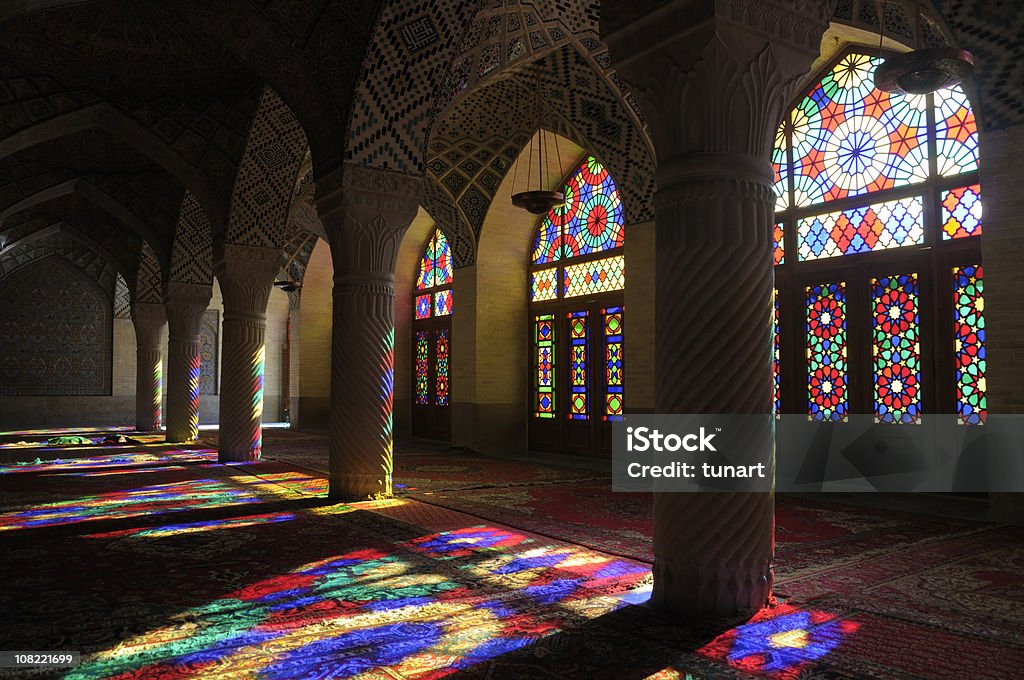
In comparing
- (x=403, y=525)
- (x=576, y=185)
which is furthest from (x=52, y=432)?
(x=403, y=525)

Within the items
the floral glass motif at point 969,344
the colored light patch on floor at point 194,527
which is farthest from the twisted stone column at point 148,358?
the floral glass motif at point 969,344

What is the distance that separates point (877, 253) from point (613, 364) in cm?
435

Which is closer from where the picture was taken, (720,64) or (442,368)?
(720,64)

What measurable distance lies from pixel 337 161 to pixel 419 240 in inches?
346

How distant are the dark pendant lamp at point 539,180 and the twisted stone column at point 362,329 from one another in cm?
244

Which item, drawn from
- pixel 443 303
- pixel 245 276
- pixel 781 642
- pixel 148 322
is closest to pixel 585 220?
pixel 443 303

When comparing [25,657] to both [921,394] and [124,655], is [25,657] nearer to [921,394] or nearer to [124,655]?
[124,655]

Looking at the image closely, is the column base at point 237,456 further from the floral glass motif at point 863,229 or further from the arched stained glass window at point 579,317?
the floral glass motif at point 863,229

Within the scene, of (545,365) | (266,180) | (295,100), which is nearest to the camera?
(295,100)

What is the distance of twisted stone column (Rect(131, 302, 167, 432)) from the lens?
667 inches

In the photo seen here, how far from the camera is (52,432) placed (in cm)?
1816

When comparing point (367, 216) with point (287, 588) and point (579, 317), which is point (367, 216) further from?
point (579, 317)

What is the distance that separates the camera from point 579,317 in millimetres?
12109

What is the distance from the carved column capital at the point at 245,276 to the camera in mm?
10445
